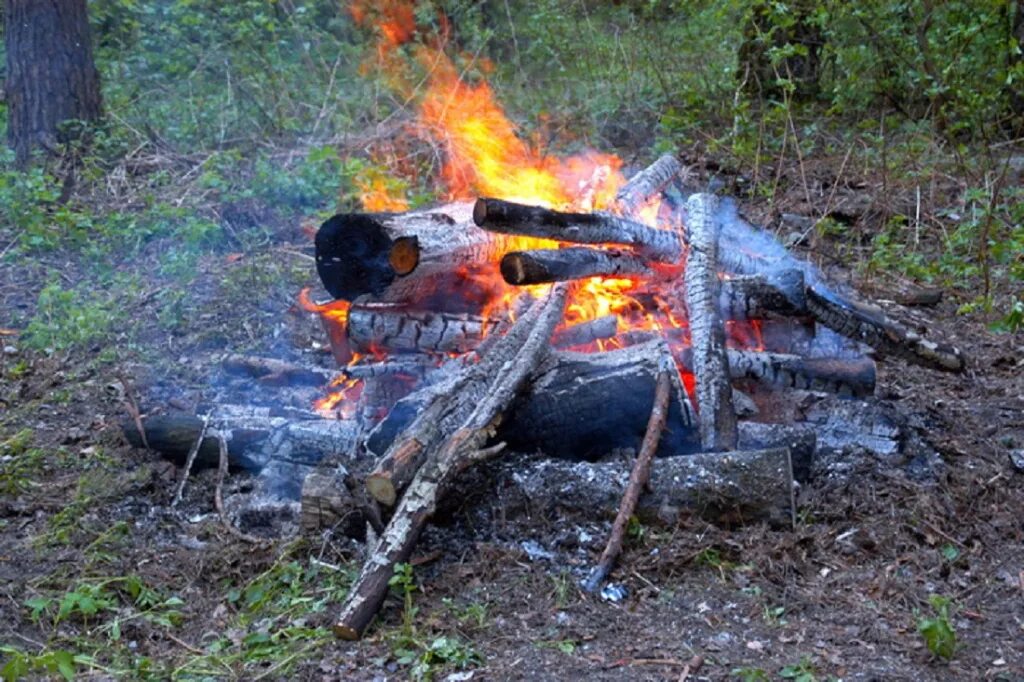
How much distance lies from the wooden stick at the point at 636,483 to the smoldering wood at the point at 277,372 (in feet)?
6.15

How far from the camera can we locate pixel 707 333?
5141 mm

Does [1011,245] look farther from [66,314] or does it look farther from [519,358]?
[66,314]

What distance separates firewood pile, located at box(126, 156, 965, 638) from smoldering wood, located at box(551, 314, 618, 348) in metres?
0.01

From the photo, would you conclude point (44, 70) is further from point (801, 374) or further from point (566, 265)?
point (801, 374)

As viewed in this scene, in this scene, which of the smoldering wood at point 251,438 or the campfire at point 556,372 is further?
the smoldering wood at point 251,438

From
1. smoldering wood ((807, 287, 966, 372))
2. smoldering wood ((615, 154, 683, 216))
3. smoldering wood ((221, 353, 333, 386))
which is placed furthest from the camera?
Answer: smoldering wood ((615, 154, 683, 216))

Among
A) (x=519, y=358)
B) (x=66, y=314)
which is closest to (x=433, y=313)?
(x=519, y=358)

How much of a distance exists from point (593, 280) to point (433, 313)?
0.89 metres

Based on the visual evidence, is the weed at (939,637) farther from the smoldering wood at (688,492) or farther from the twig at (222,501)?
the twig at (222,501)

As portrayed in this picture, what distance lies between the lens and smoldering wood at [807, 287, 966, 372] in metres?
5.42

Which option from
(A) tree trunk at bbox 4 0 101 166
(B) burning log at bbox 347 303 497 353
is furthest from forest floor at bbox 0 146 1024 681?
(A) tree trunk at bbox 4 0 101 166

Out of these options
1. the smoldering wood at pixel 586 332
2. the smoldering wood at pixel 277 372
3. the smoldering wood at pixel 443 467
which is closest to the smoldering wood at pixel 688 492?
the smoldering wood at pixel 443 467

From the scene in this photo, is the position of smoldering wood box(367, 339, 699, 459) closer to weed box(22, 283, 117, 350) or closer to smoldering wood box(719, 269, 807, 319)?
smoldering wood box(719, 269, 807, 319)

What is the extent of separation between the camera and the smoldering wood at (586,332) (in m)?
5.52
